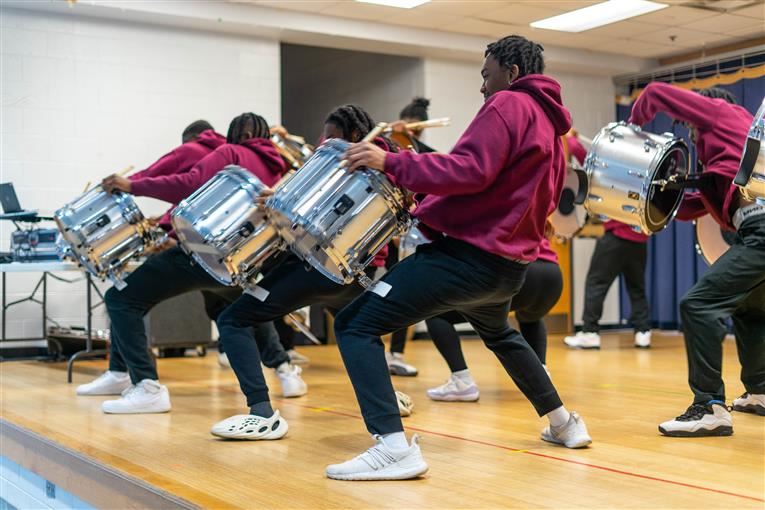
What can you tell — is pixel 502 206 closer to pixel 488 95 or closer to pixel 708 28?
pixel 488 95

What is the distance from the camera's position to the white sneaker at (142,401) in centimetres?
397

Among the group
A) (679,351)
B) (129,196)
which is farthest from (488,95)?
(679,351)

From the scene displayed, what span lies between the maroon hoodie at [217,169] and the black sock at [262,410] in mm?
1007

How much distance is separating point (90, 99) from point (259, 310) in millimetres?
4553

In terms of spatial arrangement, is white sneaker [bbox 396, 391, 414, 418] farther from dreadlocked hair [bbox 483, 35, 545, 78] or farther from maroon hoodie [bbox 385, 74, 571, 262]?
dreadlocked hair [bbox 483, 35, 545, 78]

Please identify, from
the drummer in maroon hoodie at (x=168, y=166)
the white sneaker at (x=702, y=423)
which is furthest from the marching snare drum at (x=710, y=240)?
the drummer in maroon hoodie at (x=168, y=166)

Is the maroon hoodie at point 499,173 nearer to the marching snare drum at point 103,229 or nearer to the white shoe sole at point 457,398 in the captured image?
the white shoe sole at point 457,398

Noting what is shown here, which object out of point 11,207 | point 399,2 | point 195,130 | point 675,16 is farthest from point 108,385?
point 675,16

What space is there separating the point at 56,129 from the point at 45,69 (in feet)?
1.51

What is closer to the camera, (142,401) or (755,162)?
(755,162)

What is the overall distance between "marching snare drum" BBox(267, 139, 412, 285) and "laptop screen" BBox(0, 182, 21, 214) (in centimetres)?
378

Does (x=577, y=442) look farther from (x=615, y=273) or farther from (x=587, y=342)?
(x=615, y=273)

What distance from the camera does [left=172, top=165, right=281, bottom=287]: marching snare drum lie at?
11.1 ft

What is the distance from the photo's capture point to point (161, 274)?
3.95 m
